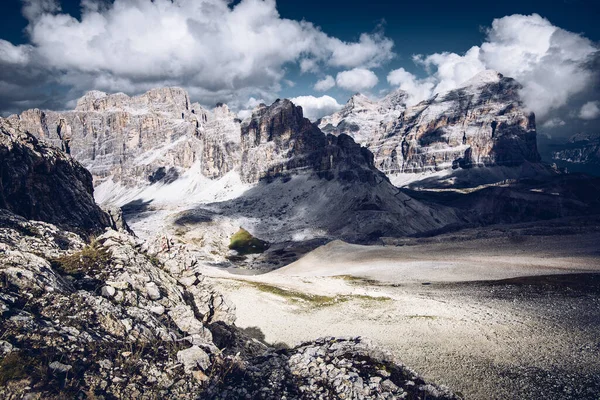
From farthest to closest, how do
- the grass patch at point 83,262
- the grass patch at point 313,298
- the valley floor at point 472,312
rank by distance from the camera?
the grass patch at point 313,298
the valley floor at point 472,312
the grass patch at point 83,262

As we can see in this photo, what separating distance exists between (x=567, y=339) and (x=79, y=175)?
8174 cm

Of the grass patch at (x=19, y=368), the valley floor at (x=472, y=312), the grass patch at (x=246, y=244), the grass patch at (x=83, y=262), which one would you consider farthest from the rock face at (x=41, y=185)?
the grass patch at (x=246, y=244)

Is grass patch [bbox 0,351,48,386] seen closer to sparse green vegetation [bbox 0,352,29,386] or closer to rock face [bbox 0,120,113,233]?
sparse green vegetation [bbox 0,352,29,386]

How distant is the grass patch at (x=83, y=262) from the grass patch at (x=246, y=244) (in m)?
130

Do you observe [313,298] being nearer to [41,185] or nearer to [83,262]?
[83,262]

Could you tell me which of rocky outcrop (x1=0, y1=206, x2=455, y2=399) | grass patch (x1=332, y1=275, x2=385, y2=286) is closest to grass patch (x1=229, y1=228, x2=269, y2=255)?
grass patch (x1=332, y1=275, x2=385, y2=286)

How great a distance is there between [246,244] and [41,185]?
105 m

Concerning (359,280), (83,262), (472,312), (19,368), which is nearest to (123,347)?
(19,368)

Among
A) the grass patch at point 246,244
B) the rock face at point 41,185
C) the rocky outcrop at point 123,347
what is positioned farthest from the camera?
the grass patch at point 246,244

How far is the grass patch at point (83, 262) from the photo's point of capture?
14.3 meters

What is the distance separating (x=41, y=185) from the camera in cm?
→ 5544

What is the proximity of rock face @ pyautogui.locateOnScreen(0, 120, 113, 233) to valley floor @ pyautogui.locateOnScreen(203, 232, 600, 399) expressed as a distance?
28801mm

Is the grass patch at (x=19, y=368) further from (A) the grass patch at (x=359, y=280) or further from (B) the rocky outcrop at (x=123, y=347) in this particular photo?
(A) the grass patch at (x=359, y=280)

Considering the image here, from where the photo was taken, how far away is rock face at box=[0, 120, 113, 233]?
5047 cm
